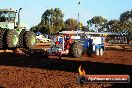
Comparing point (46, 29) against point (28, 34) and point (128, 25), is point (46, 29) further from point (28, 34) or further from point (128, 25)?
point (28, 34)

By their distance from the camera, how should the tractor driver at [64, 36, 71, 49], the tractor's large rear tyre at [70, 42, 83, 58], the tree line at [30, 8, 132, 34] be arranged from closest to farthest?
the tractor's large rear tyre at [70, 42, 83, 58] < the tractor driver at [64, 36, 71, 49] < the tree line at [30, 8, 132, 34]

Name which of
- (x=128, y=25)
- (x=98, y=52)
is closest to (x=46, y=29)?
(x=128, y=25)

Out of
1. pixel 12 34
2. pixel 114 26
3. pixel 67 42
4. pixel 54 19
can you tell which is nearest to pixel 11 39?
pixel 12 34

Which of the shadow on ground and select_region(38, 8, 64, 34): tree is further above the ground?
select_region(38, 8, 64, 34): tree

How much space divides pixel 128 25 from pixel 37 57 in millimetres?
102011

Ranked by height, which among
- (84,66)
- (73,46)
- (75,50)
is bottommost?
(84,66)

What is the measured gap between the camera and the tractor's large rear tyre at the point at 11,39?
14.2 m

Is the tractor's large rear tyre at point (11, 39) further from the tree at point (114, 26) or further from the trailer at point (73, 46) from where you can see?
the tree at point (114, 26)

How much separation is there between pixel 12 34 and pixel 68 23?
112 m

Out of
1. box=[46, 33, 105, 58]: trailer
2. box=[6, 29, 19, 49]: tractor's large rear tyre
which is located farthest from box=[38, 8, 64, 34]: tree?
box=[6, 29, 19, 49]: tractor's large rear tyre

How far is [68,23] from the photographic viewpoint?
12656 centimetres

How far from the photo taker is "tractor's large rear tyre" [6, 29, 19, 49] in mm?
14195

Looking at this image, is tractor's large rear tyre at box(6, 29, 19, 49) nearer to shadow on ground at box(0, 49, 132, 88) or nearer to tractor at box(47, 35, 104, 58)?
shadow on ground at box(0, 49, 132, 88)

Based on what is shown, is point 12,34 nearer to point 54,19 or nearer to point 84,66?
point 84,66
